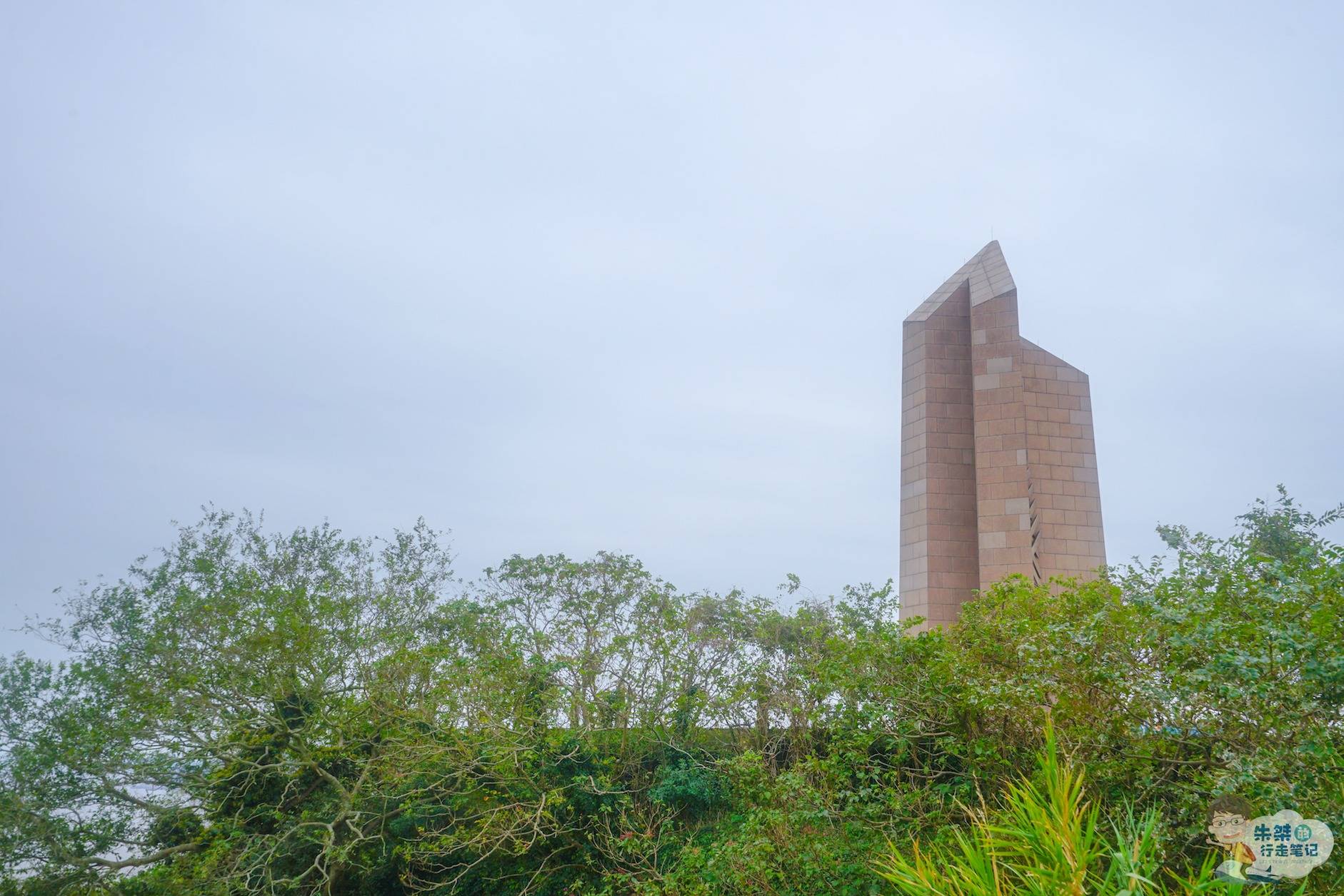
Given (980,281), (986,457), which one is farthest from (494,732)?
(980,281)

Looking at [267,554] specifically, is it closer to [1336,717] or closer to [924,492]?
[924,492]

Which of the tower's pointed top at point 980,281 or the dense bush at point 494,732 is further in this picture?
the tower's pointed top at point 980,281

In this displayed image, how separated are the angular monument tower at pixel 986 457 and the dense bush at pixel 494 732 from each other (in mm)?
1308

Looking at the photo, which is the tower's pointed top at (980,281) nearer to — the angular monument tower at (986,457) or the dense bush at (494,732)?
the angular monument tower at (986,457)

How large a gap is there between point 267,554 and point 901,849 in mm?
8797

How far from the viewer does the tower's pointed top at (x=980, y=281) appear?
11.2 meters

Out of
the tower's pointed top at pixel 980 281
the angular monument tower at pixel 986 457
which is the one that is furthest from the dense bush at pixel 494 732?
the tower's pointed top at pixel 980 281

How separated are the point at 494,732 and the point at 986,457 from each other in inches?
236

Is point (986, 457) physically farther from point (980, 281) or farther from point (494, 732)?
point (494, 732)

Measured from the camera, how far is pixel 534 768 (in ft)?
34.0

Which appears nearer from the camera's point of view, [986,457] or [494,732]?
[494,732]

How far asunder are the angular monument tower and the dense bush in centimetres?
131

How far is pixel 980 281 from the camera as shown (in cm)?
1147

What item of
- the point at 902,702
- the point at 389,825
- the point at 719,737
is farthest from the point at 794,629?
the point at 389,825
